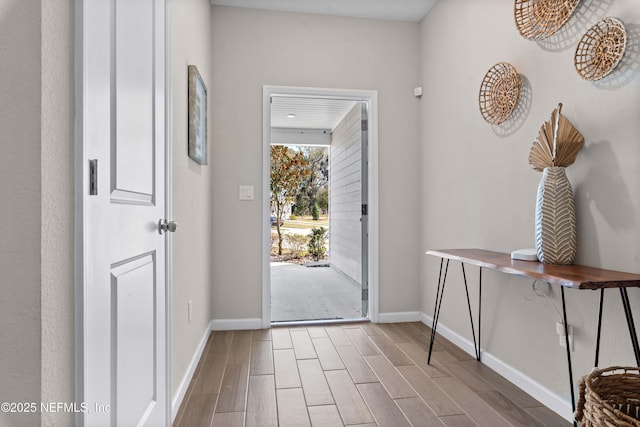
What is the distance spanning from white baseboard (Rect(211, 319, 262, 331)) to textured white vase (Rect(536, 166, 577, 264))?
224 cm

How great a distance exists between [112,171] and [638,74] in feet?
6.22

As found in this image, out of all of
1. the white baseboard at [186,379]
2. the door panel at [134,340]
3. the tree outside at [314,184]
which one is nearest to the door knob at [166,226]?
the door panel at [134,340]

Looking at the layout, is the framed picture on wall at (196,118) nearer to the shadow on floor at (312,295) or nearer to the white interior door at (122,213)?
the white interior door at (122,213)

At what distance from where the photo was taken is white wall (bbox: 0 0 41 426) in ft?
2.14

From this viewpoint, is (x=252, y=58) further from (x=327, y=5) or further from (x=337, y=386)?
(x=337, y=386)

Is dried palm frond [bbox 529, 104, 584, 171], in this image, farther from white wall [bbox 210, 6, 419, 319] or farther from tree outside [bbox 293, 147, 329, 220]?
tree outside [bbox 293, 147, 329, 220]

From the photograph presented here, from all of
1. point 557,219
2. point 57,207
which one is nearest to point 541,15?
point 557,219

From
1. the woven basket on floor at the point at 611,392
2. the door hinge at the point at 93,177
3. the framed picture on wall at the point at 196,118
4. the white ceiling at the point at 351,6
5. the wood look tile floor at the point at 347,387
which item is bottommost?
the wood look tile floor at the point at 347,387

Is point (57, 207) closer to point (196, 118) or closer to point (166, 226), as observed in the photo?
point (166, 226)

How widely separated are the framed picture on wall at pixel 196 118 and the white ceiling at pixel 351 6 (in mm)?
1042

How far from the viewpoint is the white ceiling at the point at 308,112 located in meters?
5.05

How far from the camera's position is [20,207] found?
67 cm

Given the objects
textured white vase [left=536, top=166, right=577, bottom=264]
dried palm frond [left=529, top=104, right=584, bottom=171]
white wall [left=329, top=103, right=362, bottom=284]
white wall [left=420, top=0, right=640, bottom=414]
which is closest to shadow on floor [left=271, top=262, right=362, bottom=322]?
white wall [left=329, top=103, right=362, bottom=284]

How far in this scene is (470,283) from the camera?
2.65 m
